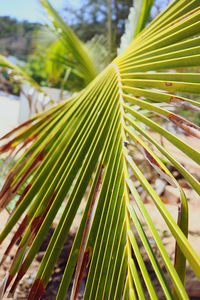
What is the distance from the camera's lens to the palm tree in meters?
0.51

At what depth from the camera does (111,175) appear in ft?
2.03

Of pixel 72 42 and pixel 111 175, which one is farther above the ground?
pixel 72 42

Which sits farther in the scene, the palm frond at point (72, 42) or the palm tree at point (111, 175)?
the palm frond at point (72, 42)

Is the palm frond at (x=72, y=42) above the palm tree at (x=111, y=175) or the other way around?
above

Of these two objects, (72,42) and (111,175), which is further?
(72,42)

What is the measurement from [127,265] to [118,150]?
26 cm

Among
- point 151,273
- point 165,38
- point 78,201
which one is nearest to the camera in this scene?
point 78,201

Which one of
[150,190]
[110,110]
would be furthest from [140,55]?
[150,190]

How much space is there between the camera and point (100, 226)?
563 mm

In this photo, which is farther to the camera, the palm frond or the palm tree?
the palm frond

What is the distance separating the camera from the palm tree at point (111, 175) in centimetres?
51

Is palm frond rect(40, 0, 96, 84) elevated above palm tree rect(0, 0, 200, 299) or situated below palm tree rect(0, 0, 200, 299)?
above

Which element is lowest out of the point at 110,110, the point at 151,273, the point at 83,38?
the point at 151,273

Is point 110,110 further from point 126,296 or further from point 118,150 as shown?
point 126,296
